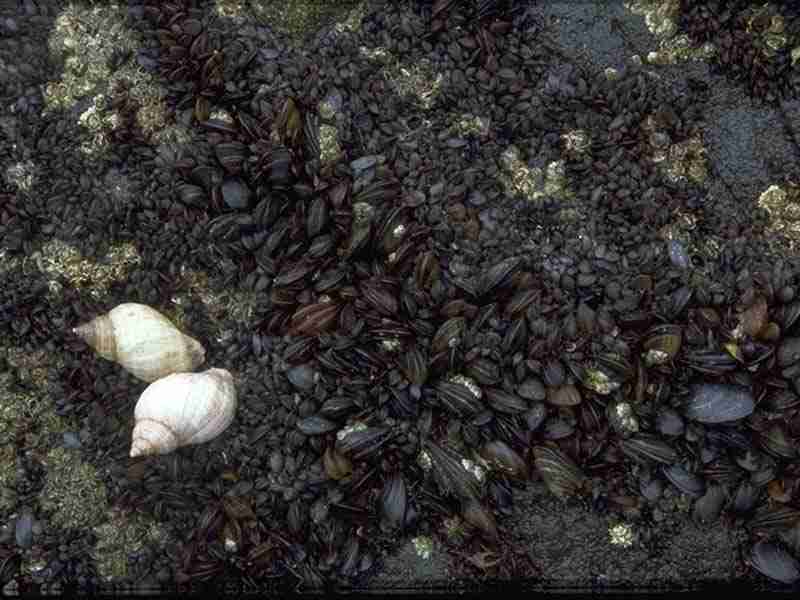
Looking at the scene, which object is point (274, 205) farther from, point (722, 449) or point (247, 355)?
point (722, 449)

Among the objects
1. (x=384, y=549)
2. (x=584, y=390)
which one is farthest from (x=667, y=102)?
(x=384, y=549)

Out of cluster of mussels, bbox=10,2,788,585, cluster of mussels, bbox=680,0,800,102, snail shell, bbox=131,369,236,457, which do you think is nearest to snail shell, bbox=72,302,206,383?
snail shell, bbox=131,369,236,457

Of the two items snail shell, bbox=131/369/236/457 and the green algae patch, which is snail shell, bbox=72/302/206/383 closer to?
snail shell, bbox=131/369/236/457

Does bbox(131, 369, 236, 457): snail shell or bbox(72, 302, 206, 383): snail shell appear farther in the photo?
bbox(72, 302, 206, 383): snail shell

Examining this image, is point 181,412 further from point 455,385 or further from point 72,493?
point 455,385

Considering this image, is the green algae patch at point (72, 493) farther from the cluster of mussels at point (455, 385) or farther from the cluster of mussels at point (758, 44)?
the cluster of mussels at point (758, 44)
